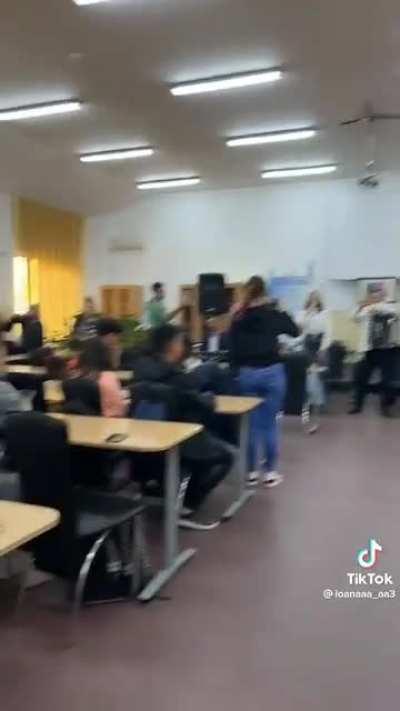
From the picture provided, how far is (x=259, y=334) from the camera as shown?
15.0 feet

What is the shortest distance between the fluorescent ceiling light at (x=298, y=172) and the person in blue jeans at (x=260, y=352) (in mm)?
5951

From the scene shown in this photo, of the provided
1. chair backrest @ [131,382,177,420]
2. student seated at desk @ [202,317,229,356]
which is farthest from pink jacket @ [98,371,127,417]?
student seated at desk @ [202,317,229,356]

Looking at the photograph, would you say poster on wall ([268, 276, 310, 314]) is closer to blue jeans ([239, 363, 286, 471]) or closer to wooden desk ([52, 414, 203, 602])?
blue jeans ([239, 363, 286, 471])

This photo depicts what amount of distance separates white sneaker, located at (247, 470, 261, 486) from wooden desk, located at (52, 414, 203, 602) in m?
1.43

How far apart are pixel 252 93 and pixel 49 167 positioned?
3.88 metres

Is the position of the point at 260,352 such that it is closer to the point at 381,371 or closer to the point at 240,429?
the point at 240,429

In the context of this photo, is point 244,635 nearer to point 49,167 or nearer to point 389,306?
point 389,306

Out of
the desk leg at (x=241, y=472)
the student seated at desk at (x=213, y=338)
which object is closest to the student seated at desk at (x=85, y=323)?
the student seated at desk at (x=213, y=338)

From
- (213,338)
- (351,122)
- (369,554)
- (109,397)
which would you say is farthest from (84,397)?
(351,122)

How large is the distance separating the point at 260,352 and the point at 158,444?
1.89 metres

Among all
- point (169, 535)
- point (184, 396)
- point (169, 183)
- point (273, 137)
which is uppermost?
point (273, 137)

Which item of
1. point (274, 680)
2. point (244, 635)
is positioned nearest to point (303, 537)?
point (244, 635)

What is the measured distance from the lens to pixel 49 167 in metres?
9.33

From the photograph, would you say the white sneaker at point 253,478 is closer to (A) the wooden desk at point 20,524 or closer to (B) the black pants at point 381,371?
(A) the wooden desk at point 20,524
